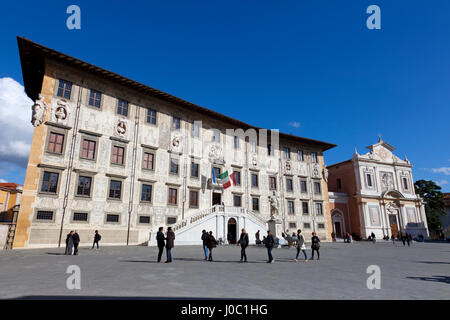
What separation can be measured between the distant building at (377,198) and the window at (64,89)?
3592 cm

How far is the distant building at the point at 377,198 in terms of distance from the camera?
38875mm

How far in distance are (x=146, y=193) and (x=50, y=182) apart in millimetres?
7080

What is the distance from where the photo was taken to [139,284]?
21.0 ft

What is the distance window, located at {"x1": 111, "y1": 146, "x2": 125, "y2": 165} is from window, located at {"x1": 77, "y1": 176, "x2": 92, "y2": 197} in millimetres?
2444

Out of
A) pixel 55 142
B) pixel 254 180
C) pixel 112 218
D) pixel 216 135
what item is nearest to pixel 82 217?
pixel 112 218

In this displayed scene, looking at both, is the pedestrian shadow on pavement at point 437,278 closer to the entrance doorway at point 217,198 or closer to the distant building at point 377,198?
the entrance doorway at point 217,198

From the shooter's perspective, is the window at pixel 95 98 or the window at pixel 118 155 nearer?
the window at pixel 95 98

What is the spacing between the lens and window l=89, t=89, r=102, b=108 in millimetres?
21484

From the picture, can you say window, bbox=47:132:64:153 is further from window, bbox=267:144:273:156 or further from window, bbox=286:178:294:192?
window, bbox=286:178:294:192

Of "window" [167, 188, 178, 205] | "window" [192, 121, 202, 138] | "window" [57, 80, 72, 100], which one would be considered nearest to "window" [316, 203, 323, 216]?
"window" [192, 121, 202, 138]

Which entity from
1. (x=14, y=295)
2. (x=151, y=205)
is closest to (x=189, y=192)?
(x=151, y=205)

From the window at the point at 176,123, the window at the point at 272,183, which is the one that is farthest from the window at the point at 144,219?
the window at the point at 272,183

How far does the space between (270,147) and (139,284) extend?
2822 centimetres

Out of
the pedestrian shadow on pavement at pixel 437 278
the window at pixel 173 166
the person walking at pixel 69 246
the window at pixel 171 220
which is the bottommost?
the pedestrian shadow on pavement at pixel 437 278
